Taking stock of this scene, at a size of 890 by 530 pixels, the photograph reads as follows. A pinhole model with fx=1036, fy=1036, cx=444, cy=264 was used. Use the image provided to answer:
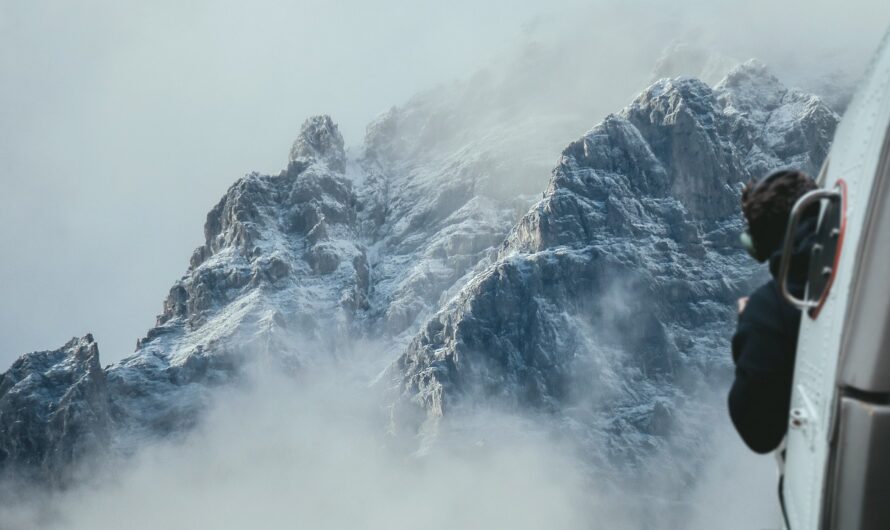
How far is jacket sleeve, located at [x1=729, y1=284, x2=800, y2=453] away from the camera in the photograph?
5.65m

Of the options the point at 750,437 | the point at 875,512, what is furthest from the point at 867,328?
the point at 750,437

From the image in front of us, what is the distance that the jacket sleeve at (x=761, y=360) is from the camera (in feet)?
18.5

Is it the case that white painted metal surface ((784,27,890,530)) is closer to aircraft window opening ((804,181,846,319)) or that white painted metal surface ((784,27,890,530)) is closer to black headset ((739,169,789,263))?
aircraft window opening ((804,181,846,319))

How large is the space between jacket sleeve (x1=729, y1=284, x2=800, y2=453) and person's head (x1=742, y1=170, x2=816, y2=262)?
14.1 inches

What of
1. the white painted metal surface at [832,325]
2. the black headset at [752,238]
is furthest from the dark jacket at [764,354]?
the black headset at [752,238]

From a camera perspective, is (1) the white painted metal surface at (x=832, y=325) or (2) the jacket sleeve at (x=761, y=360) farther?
(2) the jacket sleeve at (x=761, y=360)

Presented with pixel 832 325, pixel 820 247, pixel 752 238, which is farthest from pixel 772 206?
pixel 832 325

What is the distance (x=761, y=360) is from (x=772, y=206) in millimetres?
886

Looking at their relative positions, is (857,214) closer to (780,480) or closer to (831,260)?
(831,260)

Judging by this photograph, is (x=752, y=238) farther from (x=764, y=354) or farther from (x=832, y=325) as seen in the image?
(x=832, y=325)

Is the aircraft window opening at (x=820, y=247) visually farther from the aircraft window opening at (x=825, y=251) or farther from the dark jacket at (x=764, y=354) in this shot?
the dark jacket at (x=764, y=354)

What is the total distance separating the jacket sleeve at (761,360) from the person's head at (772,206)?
1.17 feet

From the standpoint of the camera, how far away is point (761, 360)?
567 centimetres

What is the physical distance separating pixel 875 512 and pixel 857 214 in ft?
4.38
